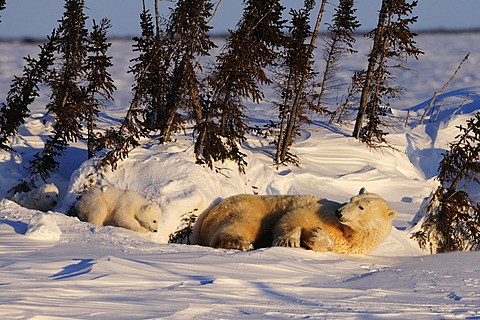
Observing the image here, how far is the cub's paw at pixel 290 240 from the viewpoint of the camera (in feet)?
27.4

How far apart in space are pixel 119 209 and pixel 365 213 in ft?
12.8

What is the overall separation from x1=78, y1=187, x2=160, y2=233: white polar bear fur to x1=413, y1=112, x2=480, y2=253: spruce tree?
5189 mm

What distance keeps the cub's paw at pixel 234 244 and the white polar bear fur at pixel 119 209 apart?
131 cm

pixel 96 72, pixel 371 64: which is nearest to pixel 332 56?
pixel 371 64

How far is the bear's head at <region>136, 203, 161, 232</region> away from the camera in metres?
9.25

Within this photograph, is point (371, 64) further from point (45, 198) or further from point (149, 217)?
point (149, 217)

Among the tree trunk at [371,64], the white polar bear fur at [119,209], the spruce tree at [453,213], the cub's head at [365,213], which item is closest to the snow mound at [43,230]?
the white polar bear fur at [119,209]

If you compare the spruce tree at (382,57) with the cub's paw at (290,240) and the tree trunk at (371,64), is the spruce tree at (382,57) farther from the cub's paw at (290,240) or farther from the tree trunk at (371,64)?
the cub's paw at (290,240)

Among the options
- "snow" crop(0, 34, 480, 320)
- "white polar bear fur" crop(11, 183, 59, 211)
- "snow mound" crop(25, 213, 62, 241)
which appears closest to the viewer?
"snow" crop(0, 34, 480, 320)

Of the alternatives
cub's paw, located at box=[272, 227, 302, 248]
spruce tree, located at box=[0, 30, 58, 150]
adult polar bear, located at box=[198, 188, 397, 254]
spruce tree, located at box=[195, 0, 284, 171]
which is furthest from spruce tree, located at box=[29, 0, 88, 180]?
cub's paw, located at box=[272, 227, 302, 248]

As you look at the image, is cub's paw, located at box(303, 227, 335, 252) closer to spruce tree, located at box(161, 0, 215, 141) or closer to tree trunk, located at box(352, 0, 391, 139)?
spruce tree, located at box(161, 0, 215, 141)

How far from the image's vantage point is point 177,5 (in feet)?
39.3

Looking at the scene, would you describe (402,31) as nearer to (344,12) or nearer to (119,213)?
(344,12)

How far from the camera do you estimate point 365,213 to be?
8867 mm
